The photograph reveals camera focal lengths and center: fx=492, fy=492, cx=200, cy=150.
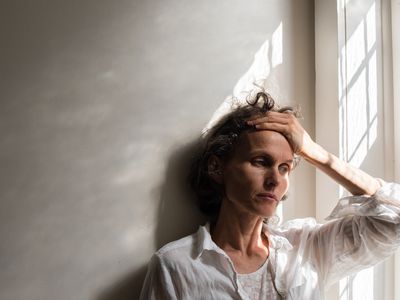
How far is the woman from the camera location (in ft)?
4.28

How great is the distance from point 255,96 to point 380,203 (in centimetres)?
48

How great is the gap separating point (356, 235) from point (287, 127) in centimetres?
37

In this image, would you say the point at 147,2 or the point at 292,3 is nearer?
the point at 147,2

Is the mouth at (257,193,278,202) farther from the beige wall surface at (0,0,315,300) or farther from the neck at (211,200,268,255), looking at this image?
the beige wall surface at (0,0,315,300)

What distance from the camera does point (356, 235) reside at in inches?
55.4

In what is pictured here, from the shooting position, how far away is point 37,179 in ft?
3.98

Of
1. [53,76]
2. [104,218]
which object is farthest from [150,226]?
[53,76]

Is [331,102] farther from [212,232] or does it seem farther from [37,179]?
[37,179]

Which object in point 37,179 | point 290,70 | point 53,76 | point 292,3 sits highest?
point 292,3

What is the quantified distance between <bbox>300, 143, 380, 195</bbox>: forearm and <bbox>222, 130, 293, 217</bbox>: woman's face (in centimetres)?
12

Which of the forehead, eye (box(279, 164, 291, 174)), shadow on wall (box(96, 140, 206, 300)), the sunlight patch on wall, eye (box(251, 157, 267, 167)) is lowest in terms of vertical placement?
shadow on wall (box(96, 140, 206, 300))

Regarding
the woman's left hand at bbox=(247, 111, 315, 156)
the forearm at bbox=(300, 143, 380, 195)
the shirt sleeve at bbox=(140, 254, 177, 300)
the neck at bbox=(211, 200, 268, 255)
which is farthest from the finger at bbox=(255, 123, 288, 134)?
the shirt sleeve at bbox=(140, 254, 177, 300)

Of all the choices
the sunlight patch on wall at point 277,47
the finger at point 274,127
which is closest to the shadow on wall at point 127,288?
the finger at point 274,127

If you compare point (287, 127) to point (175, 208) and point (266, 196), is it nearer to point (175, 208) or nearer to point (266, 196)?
point (266, 196)
